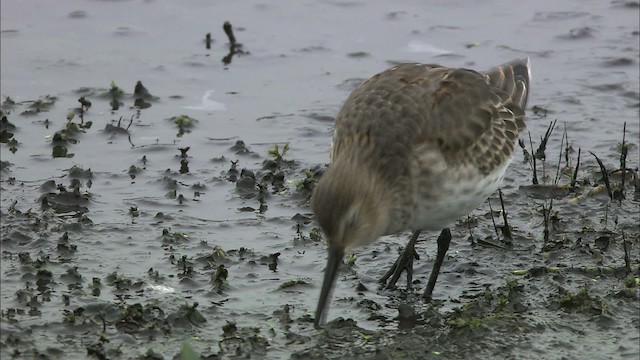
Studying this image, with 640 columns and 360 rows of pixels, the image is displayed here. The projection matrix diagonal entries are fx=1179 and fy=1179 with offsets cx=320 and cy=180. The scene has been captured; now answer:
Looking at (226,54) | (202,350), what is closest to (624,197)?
(202,350)

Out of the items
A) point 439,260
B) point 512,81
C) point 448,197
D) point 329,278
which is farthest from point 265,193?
point 329,278

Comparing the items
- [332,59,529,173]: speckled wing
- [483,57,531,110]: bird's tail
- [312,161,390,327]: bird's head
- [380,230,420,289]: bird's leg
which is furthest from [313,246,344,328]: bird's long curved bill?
[483,57,531,110]: bird's tail

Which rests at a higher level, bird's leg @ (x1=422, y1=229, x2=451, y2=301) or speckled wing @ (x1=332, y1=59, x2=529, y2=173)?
speckled wing @ (x1=332, y1=59, x2=529, y2=173)

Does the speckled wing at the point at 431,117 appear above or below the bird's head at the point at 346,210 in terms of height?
above

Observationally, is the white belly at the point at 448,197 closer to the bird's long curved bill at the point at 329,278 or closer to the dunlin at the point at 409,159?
the dunlin at the point at 409,159

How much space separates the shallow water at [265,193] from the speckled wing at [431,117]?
91 centimetres

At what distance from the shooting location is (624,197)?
9234mm

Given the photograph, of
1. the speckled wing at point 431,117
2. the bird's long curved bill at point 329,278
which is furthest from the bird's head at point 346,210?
the speckled wing at point 431,117

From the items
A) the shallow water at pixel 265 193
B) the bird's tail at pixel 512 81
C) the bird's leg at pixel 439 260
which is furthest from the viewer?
the bird's tail at pixel 512 81

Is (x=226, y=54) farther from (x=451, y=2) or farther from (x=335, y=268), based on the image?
(x=335, y=268)

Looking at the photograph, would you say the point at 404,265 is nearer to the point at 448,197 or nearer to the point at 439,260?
the point at 439,260

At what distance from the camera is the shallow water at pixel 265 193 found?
7.11 meters

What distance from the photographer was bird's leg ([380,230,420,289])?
7941 mm

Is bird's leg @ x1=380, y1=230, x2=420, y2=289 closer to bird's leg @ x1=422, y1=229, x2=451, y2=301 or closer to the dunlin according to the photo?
the dunlin
